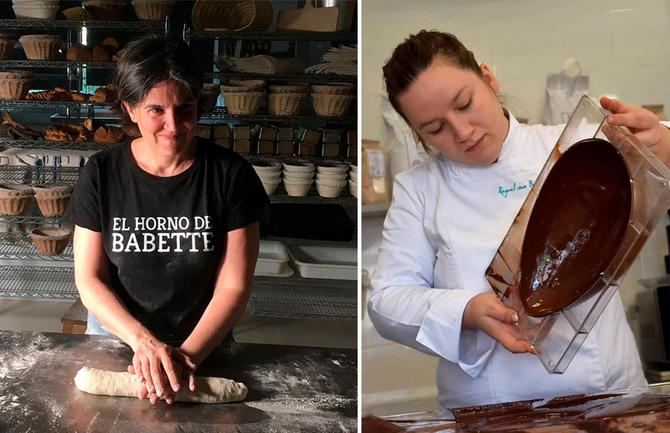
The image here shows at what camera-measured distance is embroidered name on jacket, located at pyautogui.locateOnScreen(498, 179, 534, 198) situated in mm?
596

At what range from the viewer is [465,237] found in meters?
0.60

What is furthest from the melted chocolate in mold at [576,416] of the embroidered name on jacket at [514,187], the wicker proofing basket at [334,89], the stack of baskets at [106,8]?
the stack of baskets at [106,8]

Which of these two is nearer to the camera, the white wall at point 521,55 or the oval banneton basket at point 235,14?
the white wall at point 521,55

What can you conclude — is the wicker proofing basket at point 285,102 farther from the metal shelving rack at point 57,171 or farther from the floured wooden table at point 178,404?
the floured wooden table at point 178,404

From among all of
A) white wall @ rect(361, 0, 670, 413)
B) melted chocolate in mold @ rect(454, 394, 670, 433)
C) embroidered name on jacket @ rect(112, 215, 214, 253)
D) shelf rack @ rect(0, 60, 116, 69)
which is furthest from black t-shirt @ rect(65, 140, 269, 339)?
melted chocolate in mold @ rect(454, 394, 670, 433)

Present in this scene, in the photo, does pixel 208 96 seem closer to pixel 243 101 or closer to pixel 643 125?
pixel 243 101

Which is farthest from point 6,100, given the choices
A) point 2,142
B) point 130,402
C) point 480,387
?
point 480,387

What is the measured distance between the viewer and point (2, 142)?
80 cm

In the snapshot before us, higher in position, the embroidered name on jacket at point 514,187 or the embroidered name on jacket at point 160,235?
the embroidered name on jacket at point 514,187

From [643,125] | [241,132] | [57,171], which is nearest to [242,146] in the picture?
[241,132]

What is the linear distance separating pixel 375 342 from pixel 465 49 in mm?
298

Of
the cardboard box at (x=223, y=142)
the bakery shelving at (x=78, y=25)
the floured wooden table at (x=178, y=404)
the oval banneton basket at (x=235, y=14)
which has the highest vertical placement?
the oval banneton basket at (x=235, y=14)

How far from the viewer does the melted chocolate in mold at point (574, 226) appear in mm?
555

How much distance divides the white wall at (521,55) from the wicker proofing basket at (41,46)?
42 cm
